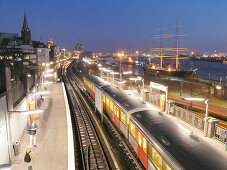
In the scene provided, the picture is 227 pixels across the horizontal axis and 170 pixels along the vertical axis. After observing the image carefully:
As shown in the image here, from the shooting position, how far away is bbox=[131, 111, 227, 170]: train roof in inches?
238

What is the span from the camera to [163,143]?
7.25m

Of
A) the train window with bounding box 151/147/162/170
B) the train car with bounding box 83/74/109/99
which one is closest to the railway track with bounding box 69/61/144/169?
the train window with bounding box 151/147/162/170

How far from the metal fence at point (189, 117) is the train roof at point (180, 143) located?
2559 millimetres

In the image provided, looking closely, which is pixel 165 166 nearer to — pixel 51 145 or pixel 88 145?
pixel 88 145

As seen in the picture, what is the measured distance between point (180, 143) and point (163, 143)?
637 mm

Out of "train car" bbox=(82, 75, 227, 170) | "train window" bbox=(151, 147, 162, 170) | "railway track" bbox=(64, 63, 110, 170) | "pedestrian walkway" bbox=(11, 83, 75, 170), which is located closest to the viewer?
"train car" bbox=(82, 75, 227, 170)

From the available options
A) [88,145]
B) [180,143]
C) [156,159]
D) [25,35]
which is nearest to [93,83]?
[88,145]

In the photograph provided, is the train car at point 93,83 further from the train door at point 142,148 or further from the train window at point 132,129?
the train door at point 142,148

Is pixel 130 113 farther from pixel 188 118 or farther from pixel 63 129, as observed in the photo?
pixel 63 129

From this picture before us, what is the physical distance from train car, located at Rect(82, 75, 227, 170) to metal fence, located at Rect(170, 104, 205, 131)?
8.10 feet

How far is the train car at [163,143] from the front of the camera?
6154 mm

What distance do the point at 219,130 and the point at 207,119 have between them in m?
0.76

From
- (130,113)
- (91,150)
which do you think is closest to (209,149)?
(130,113)

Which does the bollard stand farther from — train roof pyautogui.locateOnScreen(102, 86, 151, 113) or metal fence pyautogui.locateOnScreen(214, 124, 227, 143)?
train roof pyautogui.locateOnScreen(102, 86, 151, 113)
